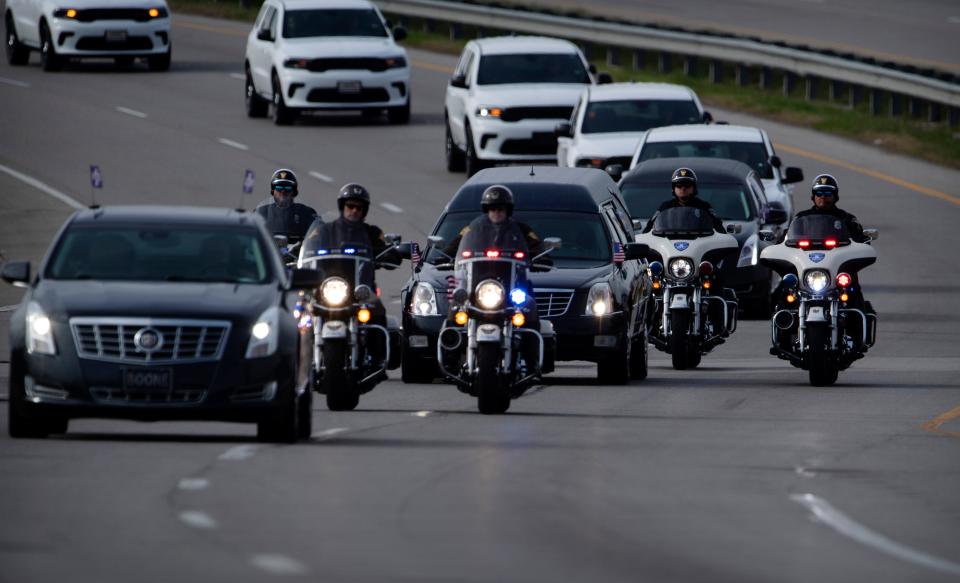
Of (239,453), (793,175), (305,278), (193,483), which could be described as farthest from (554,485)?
(793,175)

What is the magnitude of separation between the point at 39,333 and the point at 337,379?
3.48 metres

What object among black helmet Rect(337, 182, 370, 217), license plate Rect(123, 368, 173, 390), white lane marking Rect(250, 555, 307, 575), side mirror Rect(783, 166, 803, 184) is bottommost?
side mirror Rect(783, 166, 803, 184)

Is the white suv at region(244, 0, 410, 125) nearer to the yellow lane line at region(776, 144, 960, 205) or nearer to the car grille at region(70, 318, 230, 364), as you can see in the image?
the yellow lane line at region(776, 144, 960, 205)

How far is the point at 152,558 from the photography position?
38.2ft

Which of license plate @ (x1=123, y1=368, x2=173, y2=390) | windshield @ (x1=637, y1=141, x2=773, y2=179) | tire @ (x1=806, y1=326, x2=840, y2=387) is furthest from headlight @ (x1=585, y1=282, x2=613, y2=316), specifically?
windshield @ (x1=637, y1=141, x2=773, y2=179)

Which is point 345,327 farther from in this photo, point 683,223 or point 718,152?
point 718,152

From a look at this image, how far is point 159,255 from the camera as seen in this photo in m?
17.2

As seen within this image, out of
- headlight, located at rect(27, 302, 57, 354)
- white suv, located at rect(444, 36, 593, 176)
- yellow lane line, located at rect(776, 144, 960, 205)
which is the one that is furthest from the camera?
yellow lane line, located at rect(776, 144, 960, 205)

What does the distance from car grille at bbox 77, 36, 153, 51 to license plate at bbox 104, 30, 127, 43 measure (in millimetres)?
50

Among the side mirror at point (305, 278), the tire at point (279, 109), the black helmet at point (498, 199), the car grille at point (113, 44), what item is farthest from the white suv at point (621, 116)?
the side mirror at point (305, 278)

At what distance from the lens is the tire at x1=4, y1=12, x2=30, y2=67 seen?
5047cm

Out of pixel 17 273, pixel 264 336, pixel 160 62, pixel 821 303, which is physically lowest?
pixel 160 62

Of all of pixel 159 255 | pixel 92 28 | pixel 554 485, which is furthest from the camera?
pixel 92 28

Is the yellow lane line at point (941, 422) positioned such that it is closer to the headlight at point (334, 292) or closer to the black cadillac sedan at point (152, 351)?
the headlight at point (334, 292)
